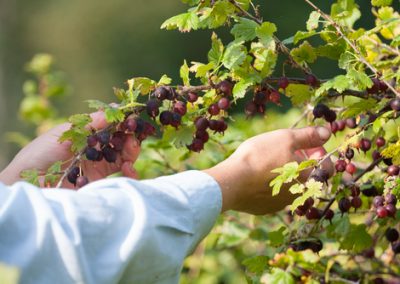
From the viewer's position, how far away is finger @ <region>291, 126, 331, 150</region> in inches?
87.0

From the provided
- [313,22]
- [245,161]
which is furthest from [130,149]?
[313,22]

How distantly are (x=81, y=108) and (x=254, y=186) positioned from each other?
9424 mm

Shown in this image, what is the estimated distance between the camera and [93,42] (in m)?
12.9

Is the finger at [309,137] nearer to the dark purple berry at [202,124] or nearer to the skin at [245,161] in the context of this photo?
the skin at [245,161]

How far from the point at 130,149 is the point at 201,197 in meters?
0.40

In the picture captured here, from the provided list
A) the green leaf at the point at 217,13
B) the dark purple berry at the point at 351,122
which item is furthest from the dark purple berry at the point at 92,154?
the dark purple berry at the point at 351,122

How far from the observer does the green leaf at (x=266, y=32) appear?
209cm

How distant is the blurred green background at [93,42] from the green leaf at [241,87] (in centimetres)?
791

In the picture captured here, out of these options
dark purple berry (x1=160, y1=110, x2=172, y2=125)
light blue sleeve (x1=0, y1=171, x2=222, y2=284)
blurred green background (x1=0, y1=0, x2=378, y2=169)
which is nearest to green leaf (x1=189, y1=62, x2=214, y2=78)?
dark purple berry (x1=160, y1=110, x2=172, y2=125)

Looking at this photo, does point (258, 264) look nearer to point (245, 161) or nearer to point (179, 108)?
point (245, 161)

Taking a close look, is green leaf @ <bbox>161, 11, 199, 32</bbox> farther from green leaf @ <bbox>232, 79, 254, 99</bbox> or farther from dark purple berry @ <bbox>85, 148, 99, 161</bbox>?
dark purple berry @ <bbox>85, 148, 99, 161</bbox>

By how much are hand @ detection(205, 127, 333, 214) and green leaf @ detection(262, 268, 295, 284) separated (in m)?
0.19

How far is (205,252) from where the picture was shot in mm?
3504

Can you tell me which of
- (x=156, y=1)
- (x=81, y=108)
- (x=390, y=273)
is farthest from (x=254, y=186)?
(x=156, y=1)
